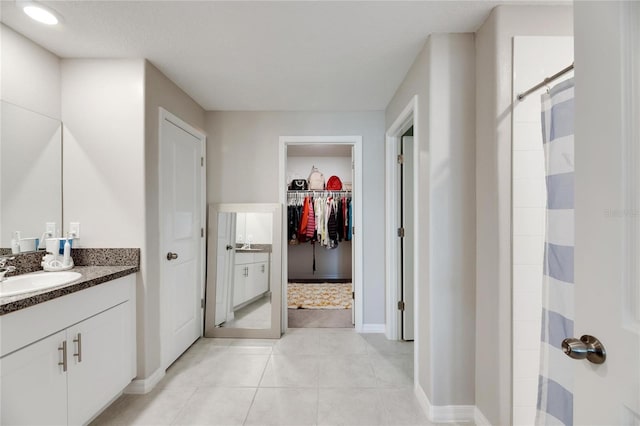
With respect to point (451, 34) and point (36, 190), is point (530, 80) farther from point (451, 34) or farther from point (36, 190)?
point (36, 190)

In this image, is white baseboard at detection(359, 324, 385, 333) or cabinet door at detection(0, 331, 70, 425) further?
white baseboard at detection(359, 324, 385, 333)

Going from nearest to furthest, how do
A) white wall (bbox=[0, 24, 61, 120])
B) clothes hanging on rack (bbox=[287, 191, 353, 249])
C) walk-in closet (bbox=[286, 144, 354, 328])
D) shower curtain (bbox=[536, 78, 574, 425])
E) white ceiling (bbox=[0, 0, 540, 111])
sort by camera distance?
1. shower curtain (bbox=[536, 78, 574, 425])
2. white ceiling (bbox=[0, 0, 540, 111])
3. white wall (bbox=[0, 24, 61, 120])
4. walk-in closet (bbox=[286, 144, 354, 328])
5. clothes hanging on rack (bbox=[287, 191, 353, 249])

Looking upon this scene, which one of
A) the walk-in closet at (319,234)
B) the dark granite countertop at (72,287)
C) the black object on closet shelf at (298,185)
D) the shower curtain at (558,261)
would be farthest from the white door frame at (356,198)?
the shower curtain at (558,261)

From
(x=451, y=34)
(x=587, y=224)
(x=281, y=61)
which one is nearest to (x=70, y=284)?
(x=281, y=61)

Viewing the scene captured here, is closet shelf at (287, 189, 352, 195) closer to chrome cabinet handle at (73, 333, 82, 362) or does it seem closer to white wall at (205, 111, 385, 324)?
white wall at (205, 111, 385, 324)

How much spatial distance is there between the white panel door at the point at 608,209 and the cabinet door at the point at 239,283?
9.18 feet

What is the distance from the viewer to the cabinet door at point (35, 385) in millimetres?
1231

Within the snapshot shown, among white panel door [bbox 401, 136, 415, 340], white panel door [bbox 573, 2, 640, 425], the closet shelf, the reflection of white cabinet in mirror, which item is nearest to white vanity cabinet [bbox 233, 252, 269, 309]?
the reflection of white cabinet in mirror

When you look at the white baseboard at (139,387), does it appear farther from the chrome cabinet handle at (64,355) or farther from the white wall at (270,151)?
the white wall at (270,151)

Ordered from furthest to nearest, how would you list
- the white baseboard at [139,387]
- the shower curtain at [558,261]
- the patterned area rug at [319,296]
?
the patterned area rug at [319,296] → the white baseboard at [139,387] → the shower curtain at [558,261]

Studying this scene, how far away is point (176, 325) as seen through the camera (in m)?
2.54

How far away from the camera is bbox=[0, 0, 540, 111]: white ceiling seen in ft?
5.19

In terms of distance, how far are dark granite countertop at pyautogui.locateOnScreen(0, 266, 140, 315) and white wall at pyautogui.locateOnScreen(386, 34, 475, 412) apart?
195 centimetres

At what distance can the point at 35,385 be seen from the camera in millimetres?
1344
